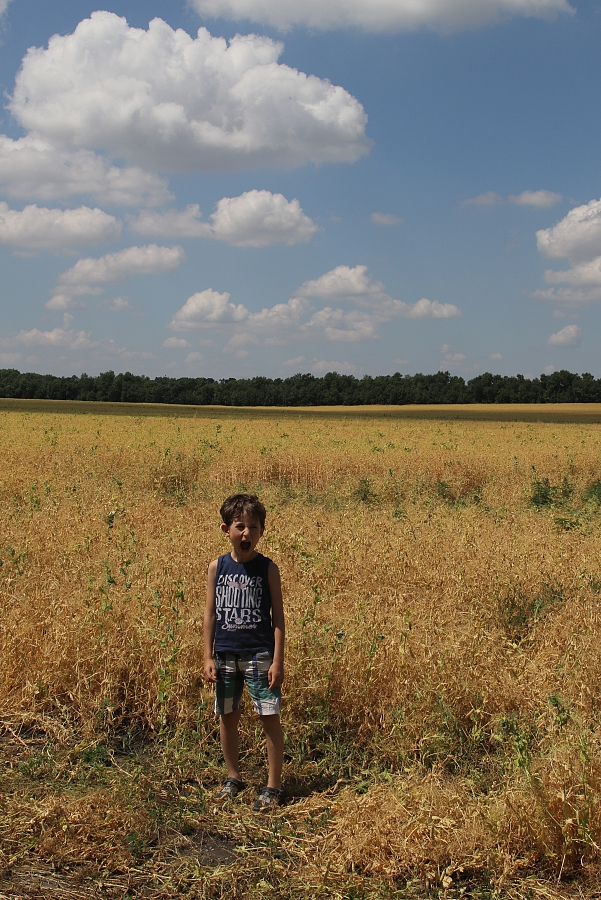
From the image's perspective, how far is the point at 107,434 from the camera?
22.2 metres

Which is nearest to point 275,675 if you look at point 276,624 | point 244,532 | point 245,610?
point 276,624

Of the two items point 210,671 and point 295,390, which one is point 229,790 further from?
point 295,390

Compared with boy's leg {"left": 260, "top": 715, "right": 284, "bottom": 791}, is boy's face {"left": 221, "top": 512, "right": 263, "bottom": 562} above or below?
above

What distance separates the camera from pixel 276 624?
4270mm

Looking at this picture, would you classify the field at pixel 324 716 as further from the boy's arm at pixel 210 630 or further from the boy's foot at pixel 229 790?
the boy's arm at pixel 210 630

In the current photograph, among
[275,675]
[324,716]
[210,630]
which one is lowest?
[324,716]

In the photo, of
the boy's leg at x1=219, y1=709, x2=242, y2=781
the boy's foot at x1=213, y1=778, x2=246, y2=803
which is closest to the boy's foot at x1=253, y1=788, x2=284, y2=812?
the boy's foot at x1=213, y1=778, x2=246, y2=803

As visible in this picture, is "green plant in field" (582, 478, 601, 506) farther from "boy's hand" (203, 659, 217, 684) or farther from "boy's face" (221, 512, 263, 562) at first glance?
"boy's hand" (203, 659, 217, 684)

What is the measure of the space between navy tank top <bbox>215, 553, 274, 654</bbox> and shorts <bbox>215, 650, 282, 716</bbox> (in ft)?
0.16

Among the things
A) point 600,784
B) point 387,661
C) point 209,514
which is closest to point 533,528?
point 209,514

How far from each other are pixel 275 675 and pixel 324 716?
0.94 m

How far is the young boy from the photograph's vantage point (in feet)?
13.9

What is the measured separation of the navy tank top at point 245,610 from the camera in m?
4.28

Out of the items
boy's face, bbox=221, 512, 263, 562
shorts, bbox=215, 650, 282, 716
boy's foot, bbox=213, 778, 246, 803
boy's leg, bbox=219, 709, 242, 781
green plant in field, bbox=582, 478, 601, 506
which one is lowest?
boy's foot, bbox=213, 778, 246, 803
